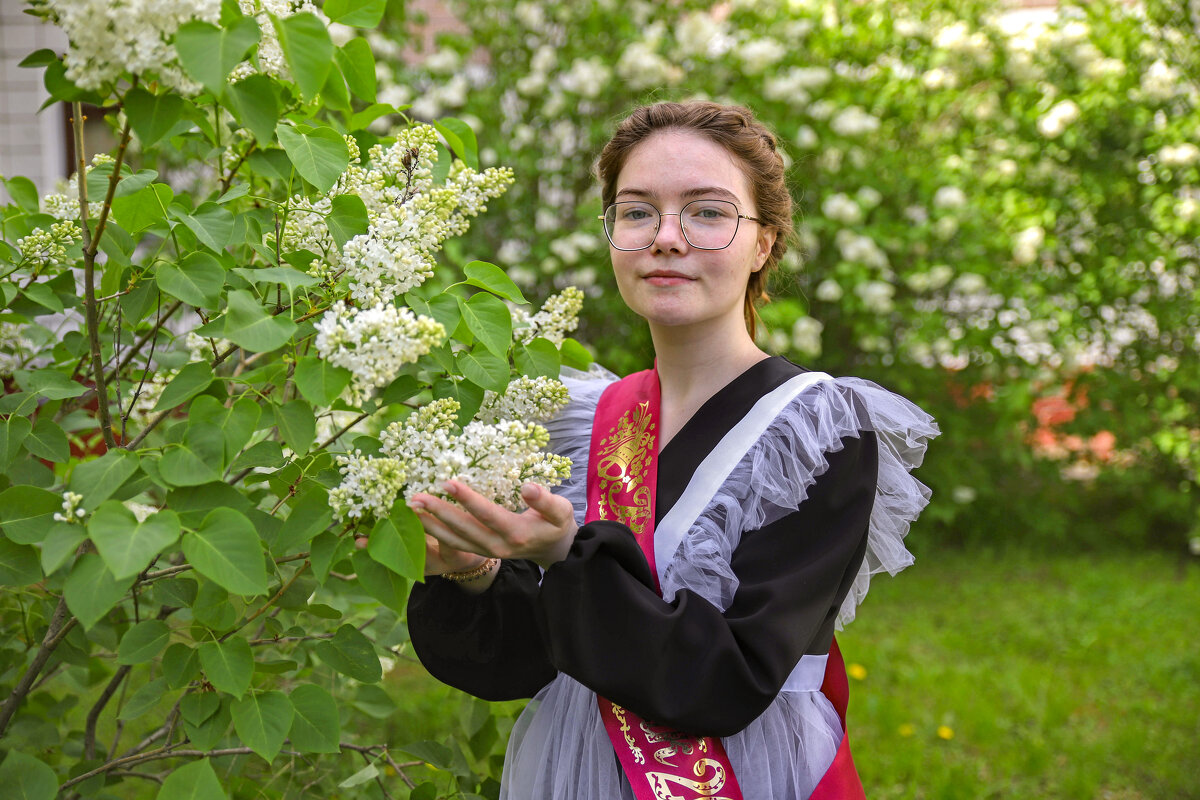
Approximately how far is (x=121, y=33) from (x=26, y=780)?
106 cm

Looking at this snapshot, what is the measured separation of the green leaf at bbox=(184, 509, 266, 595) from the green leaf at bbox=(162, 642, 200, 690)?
0.30m

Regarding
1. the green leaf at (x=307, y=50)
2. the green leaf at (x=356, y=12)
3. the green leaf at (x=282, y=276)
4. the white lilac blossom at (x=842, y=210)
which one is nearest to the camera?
the green leaf at (x=307, y=50)

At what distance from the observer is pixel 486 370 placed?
138 centimetres

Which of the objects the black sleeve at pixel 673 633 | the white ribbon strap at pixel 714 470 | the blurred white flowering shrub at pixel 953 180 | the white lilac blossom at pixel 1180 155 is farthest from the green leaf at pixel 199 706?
the white lilac blossom at pixel 1180 155

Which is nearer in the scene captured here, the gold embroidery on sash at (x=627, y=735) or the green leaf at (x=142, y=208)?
the green leaf at (x=142, y=208)

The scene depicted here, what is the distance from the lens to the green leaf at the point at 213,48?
38.1 inches

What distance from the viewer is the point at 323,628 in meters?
2.16

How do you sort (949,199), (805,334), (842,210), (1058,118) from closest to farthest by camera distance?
(805,334), (842,210), (949,199), (1058,118)

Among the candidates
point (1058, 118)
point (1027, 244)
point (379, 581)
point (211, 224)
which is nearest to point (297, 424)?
point (379, 581)

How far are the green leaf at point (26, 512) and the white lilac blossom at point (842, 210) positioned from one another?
14.0 feet

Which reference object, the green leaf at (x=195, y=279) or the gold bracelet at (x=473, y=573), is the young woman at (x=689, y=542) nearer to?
the gold bracelet at (x=473, y=573)

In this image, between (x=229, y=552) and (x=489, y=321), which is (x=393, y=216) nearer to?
(x=489, y=321)

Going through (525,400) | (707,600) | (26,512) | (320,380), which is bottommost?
(707,600)

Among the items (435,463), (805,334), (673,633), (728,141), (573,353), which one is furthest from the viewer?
(805,334)
